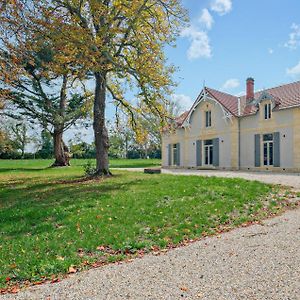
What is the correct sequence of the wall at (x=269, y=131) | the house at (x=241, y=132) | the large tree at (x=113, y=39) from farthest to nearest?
the house at (x=241, y=132)
the wall at (x=269, y=131)
the large tree at (x=113, y=39)

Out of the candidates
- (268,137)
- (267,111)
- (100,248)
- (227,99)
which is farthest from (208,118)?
(100,248)

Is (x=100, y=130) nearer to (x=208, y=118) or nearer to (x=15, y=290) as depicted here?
(x=15, y=290)

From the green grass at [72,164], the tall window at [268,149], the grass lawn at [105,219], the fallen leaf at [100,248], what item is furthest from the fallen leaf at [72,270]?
the tall window at [268,149]

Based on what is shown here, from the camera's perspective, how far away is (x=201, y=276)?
3963 mm

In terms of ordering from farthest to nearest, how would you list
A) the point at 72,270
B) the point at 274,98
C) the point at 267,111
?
the point at 267,111, the point at 274,98, the point at 72,270

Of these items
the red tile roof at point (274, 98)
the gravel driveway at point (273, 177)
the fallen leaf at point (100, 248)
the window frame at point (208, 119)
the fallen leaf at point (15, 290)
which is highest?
the red tile roof at point (274, 98)

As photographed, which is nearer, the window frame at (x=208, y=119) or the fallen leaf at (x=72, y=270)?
the fallen leaf at (x=72, y=270)

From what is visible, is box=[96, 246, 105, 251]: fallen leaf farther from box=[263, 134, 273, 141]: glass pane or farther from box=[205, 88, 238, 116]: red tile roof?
box=[205, 88, 238, 116]: red tile roof

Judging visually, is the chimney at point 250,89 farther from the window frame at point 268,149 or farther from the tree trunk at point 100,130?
the tree trunk at point 100,130

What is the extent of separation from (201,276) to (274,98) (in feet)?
64.3

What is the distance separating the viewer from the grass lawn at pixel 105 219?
490 centimetres

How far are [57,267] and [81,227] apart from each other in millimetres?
1895

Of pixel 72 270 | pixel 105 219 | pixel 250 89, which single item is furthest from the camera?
pixel 250 89

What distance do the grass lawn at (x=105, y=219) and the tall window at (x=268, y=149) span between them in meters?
10.9
